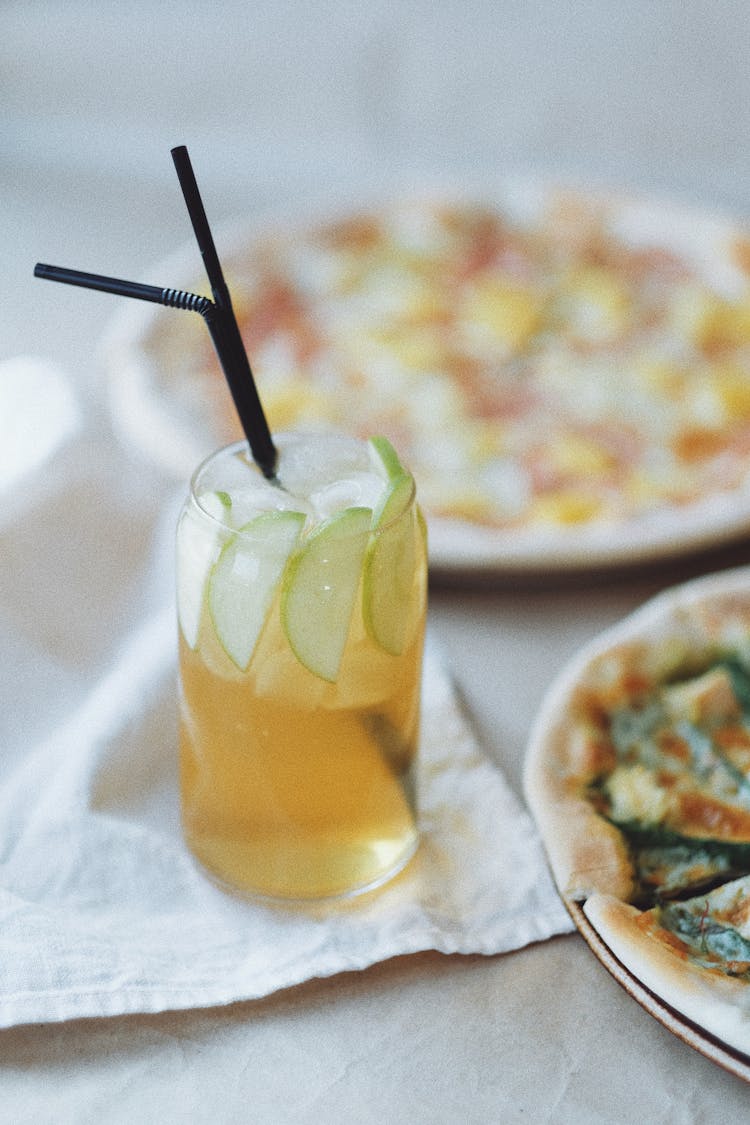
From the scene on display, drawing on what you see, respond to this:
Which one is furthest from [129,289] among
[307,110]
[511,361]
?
[307,110]

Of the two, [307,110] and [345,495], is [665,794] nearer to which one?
[345,495]

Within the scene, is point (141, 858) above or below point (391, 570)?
below

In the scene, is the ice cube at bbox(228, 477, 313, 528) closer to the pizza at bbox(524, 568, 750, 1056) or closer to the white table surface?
the pizza at bbox(524, 568, 750, 1056)

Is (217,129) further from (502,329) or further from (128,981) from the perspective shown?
(128,981)

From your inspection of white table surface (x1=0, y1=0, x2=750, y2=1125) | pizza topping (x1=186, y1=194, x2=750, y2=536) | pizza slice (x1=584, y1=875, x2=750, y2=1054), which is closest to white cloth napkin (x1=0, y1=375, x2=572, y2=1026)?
pizza slice (x1=584, y1=875, x2=750, y2=1054)

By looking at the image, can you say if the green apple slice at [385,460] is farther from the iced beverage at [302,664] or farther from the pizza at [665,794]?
the pizza at [665,794]

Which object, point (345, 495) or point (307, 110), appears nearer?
point (345, 495)

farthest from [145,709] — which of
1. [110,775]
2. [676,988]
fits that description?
[676,988]
